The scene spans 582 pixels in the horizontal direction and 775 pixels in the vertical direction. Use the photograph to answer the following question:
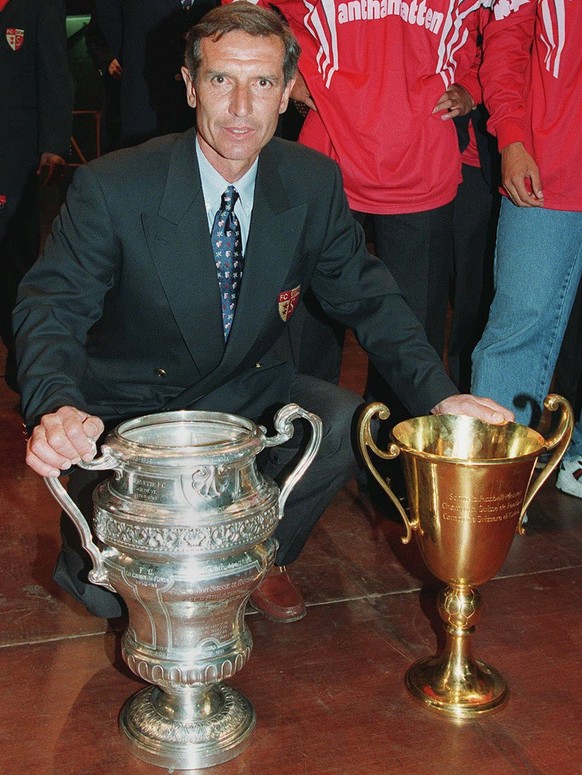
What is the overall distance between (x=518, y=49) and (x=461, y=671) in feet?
5.18

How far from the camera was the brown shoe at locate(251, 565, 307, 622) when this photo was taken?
7.44 ft

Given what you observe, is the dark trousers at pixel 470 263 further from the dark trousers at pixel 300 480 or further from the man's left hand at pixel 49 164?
the man's left hand at pixel 49 164

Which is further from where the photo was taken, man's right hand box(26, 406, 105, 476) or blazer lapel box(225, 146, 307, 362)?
blazer lapel box(225, 146, 307, 362)

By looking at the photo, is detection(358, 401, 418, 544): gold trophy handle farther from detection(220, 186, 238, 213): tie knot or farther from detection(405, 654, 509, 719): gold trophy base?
detection(220, 186, 238, 213): tie knot

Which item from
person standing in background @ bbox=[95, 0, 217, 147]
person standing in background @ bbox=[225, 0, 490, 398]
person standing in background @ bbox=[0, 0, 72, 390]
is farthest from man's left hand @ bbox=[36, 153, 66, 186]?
person standing in background @ bbox=[225, 0, 490, 398]

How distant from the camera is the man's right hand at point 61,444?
5.34ft

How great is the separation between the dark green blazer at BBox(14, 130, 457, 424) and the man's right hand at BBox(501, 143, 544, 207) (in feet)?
1.65

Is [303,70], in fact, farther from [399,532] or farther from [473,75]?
[399,532]

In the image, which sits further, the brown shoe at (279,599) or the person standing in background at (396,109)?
the person standing in background at (396,109)

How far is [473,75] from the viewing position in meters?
2.87

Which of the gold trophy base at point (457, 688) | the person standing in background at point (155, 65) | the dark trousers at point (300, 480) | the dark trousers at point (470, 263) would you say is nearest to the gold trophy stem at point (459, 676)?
the gold trophy base at point (457, 688)

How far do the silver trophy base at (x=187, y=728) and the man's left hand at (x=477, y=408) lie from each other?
650 millimetres

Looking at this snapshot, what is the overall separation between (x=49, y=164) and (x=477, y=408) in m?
2.41

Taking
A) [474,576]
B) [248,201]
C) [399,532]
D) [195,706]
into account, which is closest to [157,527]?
[195,706]
